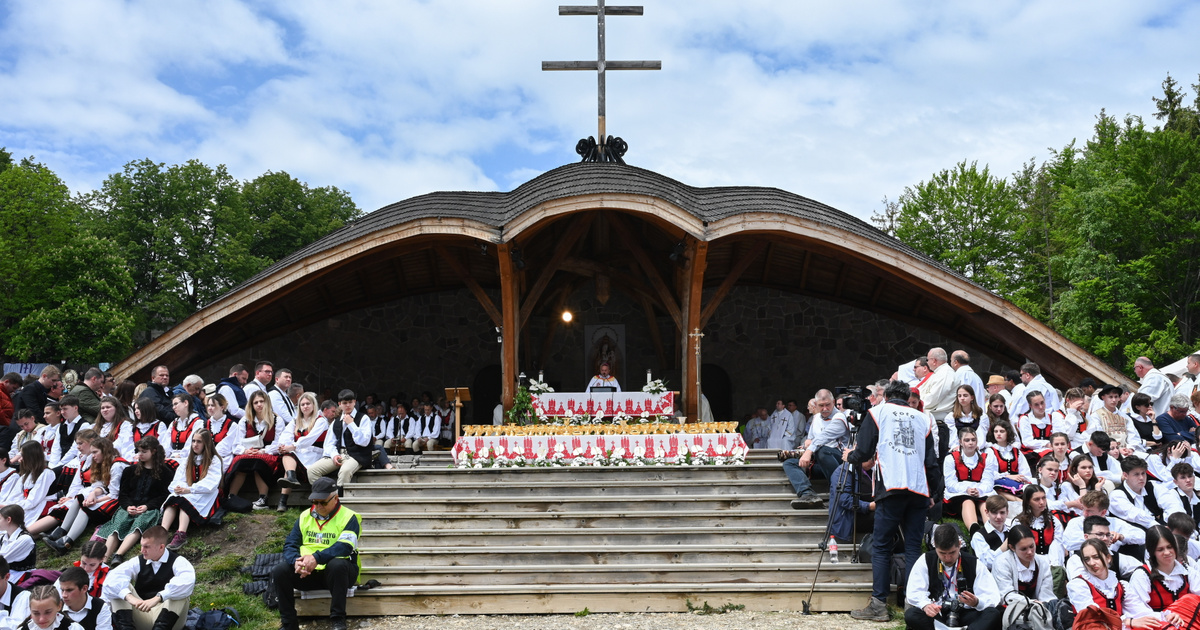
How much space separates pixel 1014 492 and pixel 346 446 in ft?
20.8

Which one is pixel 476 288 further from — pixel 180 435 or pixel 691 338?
pixel 180 435

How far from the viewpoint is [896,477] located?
242 inches

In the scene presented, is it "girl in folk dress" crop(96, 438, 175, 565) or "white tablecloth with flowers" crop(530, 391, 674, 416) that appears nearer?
"girl in folk dress" crop(96, 438, 175, 565)

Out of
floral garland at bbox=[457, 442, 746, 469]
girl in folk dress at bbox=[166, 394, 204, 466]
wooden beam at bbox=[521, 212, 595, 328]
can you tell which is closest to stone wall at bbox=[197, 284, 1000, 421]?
wooden beam at bbox=[521, 212, 595, 328]

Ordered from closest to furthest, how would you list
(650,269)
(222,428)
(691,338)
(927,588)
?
1. (927,588)
2. (222,428)
3. (691,338)
4. (650,269)

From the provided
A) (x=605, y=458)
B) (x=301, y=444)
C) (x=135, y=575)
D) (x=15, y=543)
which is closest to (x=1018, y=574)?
(x=605, y=458)

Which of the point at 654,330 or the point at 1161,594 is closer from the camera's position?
the point at 1161,594

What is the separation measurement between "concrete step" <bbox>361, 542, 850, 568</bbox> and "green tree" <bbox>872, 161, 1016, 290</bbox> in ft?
82.7

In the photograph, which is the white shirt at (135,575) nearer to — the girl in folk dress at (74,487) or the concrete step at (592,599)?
the concrete step at (592,599)

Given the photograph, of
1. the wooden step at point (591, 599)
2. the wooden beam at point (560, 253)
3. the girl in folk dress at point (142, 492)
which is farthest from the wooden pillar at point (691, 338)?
the girl in folk dress at point (142, 492)

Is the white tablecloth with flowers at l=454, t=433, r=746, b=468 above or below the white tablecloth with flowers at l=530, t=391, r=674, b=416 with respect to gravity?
below

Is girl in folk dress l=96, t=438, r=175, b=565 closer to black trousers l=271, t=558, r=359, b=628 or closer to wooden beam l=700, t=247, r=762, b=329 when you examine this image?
black trousers l=271, t=558, r=359, b=628

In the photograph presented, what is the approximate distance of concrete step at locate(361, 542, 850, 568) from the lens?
734 centimetres

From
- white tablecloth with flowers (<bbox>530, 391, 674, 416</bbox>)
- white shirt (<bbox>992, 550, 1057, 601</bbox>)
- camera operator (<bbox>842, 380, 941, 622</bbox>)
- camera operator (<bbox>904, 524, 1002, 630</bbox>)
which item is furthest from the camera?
white tablecloth with flowers (<bbox>530, 391, 674, 416</bbox>)
